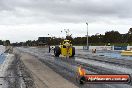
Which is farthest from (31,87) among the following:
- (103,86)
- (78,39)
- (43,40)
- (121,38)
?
(78,39)

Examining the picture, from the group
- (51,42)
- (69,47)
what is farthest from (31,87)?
(51,42)

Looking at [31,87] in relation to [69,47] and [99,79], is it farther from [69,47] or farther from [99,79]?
[69,47]

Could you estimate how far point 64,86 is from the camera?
45.9 ft

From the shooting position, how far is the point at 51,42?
183m

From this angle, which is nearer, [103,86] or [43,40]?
[103,86]

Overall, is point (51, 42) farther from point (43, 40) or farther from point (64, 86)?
point (64, 86)

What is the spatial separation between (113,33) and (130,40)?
53.9 feet

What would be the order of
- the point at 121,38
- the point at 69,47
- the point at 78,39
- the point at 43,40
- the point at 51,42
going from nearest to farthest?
the point at 69,47 → the point at 121,38 → the point at 43,40 → the point at 78,39 → the point at 51,42

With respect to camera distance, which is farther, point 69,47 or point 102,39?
point 102,39

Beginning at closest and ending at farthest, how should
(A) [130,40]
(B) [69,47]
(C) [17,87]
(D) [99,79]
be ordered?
(D) [99,79] < (C) [17,87] < (B) [69,47] < (A) [130,40]

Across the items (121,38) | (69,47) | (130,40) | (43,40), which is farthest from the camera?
(43,40)

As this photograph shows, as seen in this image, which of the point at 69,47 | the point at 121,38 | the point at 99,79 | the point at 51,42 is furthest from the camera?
the point at 51,42

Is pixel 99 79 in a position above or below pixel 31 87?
above

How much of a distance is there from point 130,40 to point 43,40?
4338cm
